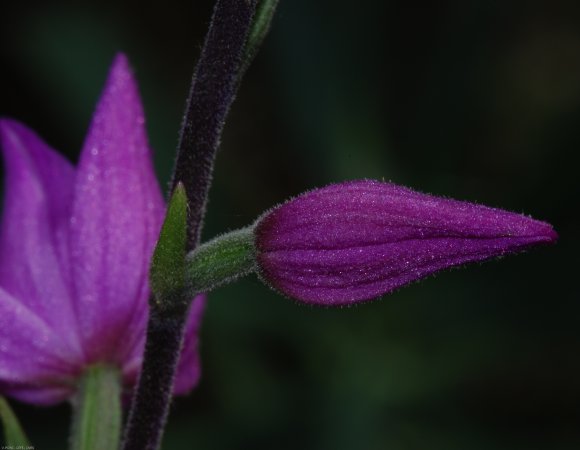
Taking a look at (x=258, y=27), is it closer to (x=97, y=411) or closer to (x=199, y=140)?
(x=199, y=140)

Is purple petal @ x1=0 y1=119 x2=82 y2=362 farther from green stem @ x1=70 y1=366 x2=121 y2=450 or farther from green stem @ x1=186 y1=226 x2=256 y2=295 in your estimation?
green stem @ x1=186 y1=226 x2=256 y2=295

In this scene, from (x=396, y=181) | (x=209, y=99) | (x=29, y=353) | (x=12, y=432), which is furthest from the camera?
(x=396, y=181)

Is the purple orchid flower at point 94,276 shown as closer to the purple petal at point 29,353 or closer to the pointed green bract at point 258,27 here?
the purple petal at point 29,353

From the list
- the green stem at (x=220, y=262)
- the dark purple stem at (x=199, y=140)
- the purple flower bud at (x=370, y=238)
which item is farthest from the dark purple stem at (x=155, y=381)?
the purple flower bud at (x=370, y=238)

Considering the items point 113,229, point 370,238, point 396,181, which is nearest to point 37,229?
point 113,229

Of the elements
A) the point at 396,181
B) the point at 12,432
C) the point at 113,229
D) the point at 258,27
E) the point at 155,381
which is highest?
the point at 396,181

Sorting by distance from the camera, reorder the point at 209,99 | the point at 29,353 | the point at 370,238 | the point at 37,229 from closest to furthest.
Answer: the point at 370,238
the point at 209,99
the point at 29,353
the point at 37,229

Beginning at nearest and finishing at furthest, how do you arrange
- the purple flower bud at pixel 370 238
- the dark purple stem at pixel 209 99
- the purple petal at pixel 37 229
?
1. the purple flower bud at pixel 370 238
2. the dark purple stem at pixel 209 99
3. the purple petal at pixel 37 229

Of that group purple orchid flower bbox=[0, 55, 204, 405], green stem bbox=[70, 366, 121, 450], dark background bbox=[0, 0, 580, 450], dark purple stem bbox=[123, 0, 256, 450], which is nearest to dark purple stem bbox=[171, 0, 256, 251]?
dark purple stem bbox=[123, 0, 256, 450]
